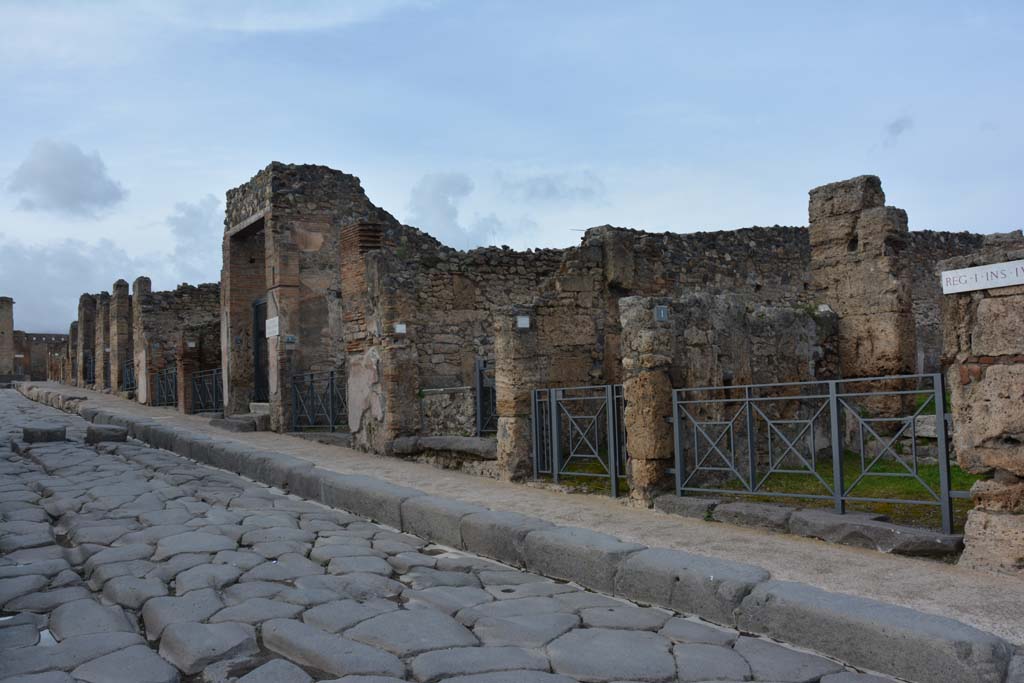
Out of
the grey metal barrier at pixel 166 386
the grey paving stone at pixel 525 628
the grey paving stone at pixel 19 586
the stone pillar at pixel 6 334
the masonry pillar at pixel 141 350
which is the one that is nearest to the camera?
the grey paving stone at pixel 525 628

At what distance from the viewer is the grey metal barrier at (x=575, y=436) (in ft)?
25.8

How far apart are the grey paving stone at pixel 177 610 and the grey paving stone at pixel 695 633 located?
2.27m

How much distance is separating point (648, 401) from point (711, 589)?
2.96m

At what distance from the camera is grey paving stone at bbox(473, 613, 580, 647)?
149 inches

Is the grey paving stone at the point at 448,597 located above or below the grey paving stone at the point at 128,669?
below

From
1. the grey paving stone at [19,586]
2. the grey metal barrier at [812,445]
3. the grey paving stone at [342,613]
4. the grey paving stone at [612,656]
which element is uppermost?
the grey metal barrier at [812,445]

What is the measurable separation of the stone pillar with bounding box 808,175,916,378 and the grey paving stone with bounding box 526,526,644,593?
6.37 meters

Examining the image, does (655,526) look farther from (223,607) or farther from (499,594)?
(223,607)

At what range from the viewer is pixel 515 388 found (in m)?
8.89

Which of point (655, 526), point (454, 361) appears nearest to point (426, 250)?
point (454, 361)

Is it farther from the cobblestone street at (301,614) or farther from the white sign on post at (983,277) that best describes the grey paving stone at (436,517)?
the white sign on post at (983,277)

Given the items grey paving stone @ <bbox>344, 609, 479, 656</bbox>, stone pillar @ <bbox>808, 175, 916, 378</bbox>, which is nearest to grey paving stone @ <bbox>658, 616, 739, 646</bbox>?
grey paving stone @ <bbox>344, 609, 479, 656</bbox>

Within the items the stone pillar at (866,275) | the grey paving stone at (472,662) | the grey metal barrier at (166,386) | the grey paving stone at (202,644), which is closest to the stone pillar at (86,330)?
the grey metal barrier at (166,386)

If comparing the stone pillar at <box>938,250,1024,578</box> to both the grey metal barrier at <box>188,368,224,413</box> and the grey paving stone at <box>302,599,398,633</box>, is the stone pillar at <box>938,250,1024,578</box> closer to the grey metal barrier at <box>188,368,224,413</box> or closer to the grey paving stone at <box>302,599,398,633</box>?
the grey paving stone at <box>302,599,398,633</box>
